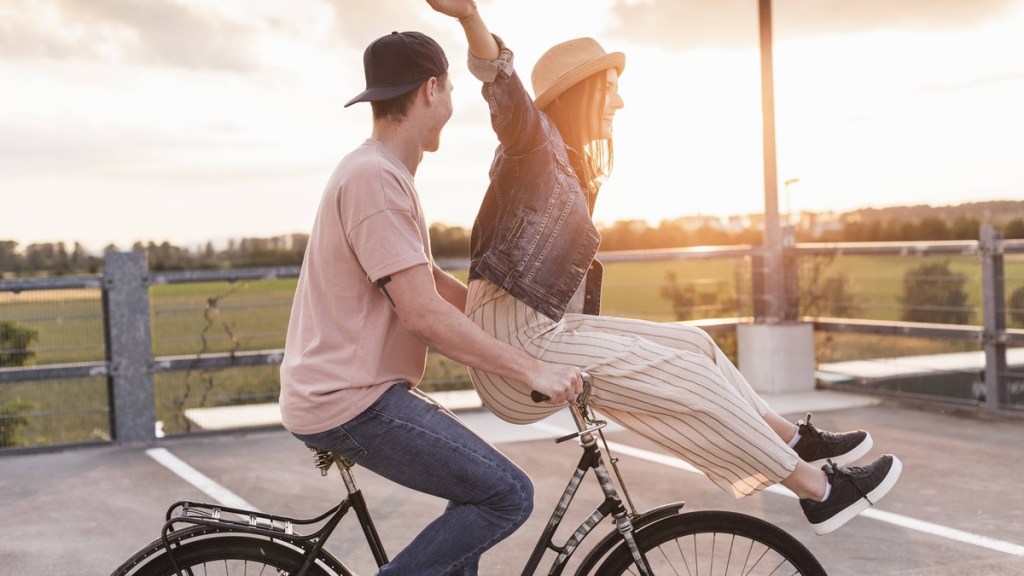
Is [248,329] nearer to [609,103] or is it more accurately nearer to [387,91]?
[609,103]

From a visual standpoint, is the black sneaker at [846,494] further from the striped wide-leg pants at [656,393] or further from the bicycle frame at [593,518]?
the bicycle frame at [593,518]

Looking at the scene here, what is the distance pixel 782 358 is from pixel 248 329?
190 inches

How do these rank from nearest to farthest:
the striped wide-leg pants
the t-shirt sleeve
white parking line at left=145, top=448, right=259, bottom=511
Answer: the t-shirt sleeve → the striped wide-leg pants → white parking line at left=145, top=448, right=259, bottom=511

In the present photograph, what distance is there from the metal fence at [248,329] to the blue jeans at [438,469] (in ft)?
20.1

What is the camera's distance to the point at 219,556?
3.03m

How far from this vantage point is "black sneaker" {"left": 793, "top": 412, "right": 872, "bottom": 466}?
11.2ft

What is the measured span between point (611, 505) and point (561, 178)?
0.91 m

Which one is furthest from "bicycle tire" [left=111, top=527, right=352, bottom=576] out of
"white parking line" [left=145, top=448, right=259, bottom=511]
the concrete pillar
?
the concrete pillar

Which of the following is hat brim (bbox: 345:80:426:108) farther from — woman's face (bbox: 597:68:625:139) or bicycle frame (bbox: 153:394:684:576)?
bicycle frame (bbox: 153:394:684:576)

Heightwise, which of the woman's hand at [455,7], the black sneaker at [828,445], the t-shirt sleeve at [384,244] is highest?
the woman's hand at [455,7]

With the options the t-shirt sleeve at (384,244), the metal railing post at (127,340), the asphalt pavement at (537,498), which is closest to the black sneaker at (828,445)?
the t-shirt sleeve at (384,244)

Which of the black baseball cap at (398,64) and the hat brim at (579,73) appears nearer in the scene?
the black baseball cap at (398,64)

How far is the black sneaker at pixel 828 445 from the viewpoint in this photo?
342cm

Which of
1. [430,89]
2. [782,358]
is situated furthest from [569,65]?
[782,358]
